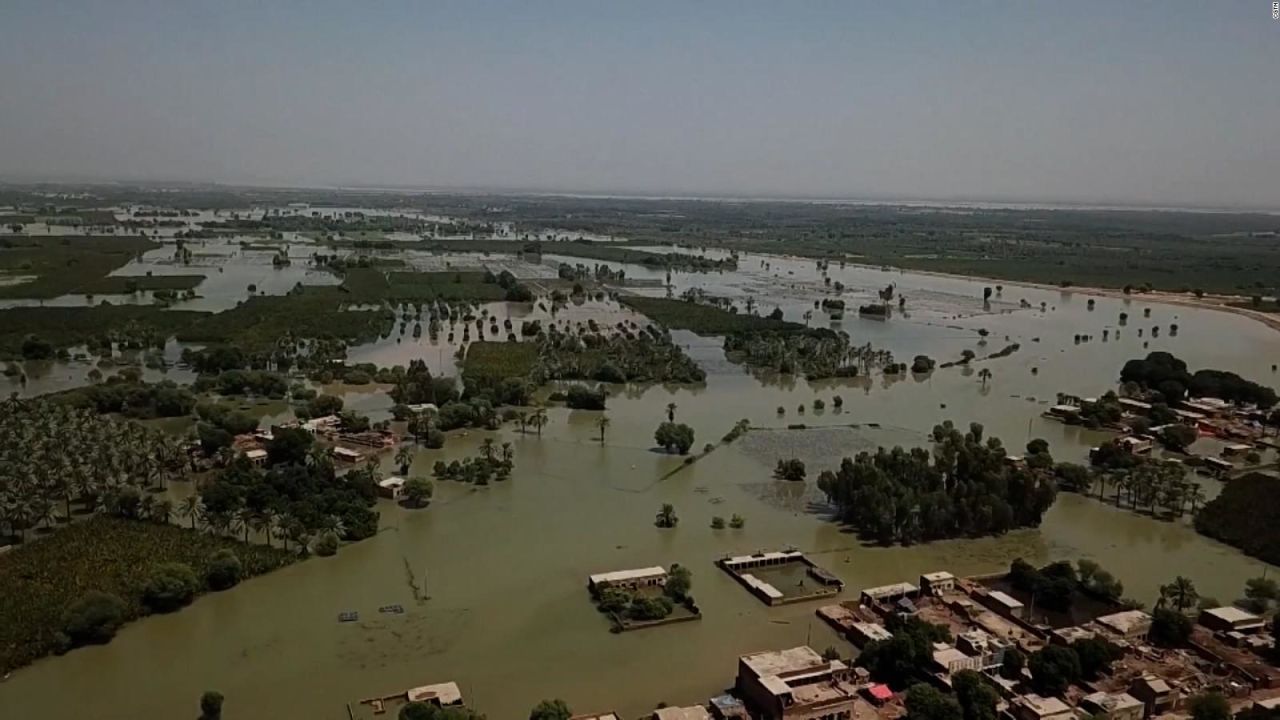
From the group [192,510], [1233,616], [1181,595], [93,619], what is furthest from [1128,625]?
[192,510]

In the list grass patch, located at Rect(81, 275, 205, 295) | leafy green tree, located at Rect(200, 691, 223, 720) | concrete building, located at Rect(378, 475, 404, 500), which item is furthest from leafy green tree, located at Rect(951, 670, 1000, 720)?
grass patch, located at Rect(81, 275, 205, 295)

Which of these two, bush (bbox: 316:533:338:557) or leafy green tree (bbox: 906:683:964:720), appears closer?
leafy green tree (bbox: 906:683:964:720)

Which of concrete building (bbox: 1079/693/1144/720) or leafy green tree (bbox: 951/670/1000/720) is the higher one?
leafy green tree (bbox: 951/670/1000/720)

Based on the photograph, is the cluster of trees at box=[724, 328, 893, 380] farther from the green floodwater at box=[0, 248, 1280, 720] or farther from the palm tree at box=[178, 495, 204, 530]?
the palm tree at box=[178, 495, 204, 530]

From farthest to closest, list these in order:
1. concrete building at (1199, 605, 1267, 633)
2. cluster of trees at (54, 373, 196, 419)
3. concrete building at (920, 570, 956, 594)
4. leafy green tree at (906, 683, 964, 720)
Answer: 1. cluster of trees at (54, 373, 196, 419)
2. concrete building at (920, 570, 956, 594)
3. concrete building at (1199, 605, 1267, 633)
4. leafy green tree at (906, 683, 964, 720)

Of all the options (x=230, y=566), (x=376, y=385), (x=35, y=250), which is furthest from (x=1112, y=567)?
(x=35, y=250)

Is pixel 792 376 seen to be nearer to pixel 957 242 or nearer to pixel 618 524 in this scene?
pixel 618 524
